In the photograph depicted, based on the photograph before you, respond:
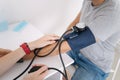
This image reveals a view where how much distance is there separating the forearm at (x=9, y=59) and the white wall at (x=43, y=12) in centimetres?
59

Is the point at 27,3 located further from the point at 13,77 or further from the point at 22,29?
the point at 13,77

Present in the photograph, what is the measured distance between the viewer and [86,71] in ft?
4.51

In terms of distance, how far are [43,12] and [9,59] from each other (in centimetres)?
80

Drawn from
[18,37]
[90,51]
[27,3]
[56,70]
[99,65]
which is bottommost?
[99,65]

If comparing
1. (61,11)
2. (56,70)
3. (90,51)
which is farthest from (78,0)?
(56,70)

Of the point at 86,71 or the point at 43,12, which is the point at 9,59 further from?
the point at 43,12

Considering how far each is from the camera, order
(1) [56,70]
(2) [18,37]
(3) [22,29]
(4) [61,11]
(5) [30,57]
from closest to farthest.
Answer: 1. (1) [56,70]
2. (5) [30,57]
3. (2) [18,37]
4. (3) [22,29]
5. (4) [61,11]

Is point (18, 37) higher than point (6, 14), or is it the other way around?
point (6, 14)

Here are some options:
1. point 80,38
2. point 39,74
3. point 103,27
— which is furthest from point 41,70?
point 103,27

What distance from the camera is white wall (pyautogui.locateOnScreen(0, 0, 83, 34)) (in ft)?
5.03

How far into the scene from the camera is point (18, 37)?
4.57 ft

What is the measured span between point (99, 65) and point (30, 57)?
1.94 ft

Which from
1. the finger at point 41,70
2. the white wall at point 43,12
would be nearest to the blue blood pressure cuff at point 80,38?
the finger at point 41,70

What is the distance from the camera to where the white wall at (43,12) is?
153cm
